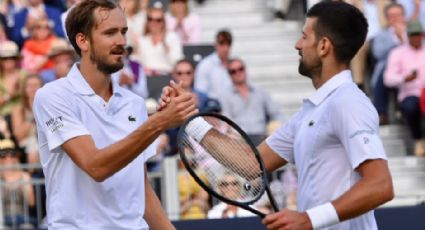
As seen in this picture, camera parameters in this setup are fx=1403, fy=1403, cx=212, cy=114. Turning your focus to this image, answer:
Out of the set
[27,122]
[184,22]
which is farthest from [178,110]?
[184,22]

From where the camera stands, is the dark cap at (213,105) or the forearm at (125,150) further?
the dark cap at (213,105)

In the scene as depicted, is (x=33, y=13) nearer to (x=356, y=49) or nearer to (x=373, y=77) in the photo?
(x=373, y=77)

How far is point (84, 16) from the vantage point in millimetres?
6242

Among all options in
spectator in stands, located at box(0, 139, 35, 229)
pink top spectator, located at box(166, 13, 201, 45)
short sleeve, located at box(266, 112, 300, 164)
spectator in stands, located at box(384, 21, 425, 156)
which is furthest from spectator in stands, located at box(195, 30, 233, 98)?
short sleeve, located at box(266, 112, 300, 164)

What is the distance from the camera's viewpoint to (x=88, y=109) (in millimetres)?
6203

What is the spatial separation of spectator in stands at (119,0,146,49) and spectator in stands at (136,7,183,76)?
9cm

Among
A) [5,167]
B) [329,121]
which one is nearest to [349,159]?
[329,121]

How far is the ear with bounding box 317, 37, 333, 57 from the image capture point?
589cm

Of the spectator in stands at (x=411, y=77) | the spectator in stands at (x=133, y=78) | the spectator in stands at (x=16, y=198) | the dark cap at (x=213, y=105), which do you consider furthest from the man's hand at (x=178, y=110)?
the spectator in stands at (x=411, y=77)

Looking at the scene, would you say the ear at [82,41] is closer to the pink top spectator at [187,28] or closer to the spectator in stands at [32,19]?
the spectator in stands at [32,19]

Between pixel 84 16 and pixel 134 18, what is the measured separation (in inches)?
289

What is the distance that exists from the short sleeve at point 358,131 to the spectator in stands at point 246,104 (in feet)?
20.3

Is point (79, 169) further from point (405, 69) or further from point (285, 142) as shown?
point (405, 69)

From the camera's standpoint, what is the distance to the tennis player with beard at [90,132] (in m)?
6.09
